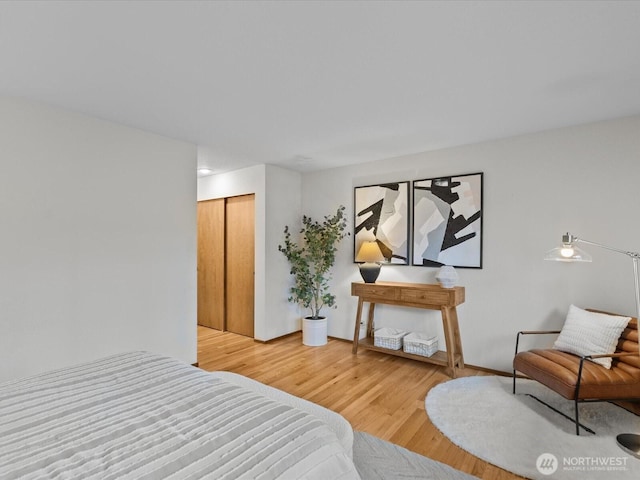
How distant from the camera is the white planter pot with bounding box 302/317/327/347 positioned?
4305mm

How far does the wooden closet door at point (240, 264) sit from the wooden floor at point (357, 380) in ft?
0.89

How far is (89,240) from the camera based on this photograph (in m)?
2.77

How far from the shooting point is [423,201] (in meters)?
3.84

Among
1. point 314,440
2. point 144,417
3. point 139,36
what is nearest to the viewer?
point 314,440

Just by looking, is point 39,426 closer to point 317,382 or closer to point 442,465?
point 442,465

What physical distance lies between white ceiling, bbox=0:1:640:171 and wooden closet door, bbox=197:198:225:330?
215cm

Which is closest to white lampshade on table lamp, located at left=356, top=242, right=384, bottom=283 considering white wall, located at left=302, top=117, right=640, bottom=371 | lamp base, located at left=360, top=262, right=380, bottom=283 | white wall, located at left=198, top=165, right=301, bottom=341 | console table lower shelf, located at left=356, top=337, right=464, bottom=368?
lamp base, located at left=360, top=262, right=380, bottom=283

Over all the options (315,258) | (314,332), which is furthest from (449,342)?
(315,258)

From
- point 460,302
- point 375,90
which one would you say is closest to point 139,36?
point 375,90

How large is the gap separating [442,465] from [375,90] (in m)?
2.43

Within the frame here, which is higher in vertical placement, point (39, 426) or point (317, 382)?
point (39, 426)

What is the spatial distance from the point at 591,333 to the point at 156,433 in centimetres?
304

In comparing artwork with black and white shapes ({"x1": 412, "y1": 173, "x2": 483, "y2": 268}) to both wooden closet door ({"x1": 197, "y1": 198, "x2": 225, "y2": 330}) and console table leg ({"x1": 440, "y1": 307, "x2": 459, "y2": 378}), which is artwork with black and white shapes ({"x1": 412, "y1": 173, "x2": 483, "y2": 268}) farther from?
wooden closet door ({"x1": 197, "y1": 198, "x2": 225, "y2": 330})

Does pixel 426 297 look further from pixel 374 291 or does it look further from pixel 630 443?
pixel 630 443
